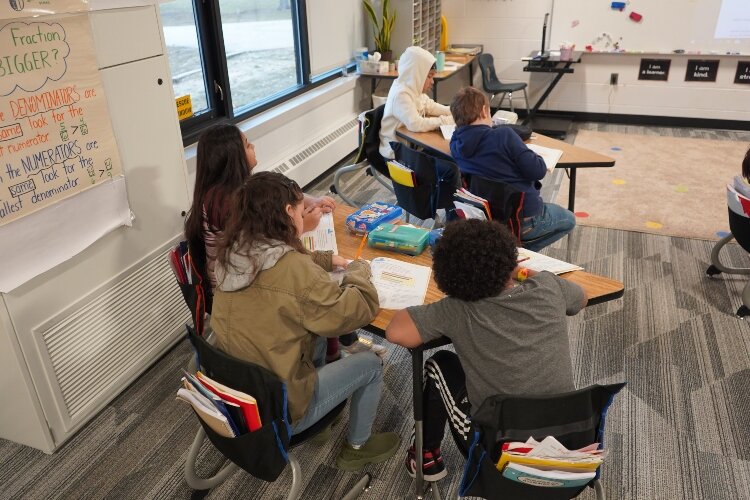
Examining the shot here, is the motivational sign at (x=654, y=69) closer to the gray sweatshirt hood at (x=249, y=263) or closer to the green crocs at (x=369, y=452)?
the green crocs at (x=369, y=452)

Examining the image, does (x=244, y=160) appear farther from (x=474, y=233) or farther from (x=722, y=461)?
(x=722, y=461)

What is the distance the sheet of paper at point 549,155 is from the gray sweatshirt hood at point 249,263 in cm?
187

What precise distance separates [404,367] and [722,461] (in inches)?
49.9

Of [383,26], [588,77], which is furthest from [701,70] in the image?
[383,26]

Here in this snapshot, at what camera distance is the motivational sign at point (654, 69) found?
18.9ft

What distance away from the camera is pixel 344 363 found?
1.81 meters

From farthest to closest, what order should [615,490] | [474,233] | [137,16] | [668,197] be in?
[668,197] < [137,16] < [615,490] < [474,233]

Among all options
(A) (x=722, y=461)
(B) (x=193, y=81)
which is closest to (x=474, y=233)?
(A) (x=722, y=461)

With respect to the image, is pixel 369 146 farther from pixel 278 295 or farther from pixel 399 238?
pixel 278 295

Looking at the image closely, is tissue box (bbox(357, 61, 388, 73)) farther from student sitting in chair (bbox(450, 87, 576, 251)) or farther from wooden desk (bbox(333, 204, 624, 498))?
wooden desk (bbox(333, 204, 624, 498))

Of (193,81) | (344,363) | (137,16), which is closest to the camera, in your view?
(344,363)

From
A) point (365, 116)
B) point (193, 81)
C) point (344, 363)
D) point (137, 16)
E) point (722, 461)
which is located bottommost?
point (722, 461)

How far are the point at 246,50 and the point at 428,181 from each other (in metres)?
1.98

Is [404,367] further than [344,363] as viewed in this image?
Yes
